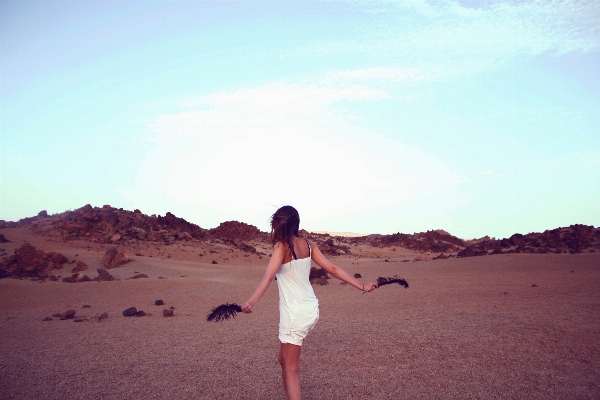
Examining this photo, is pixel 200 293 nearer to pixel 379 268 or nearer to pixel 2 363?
pixel 2 363

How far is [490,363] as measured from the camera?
6289 millimetres

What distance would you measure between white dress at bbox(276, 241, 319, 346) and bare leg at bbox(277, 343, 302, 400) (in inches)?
2.7

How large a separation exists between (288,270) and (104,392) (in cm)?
252

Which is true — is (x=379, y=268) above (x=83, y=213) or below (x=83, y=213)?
below

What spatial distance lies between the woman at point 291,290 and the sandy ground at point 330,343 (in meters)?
1.02

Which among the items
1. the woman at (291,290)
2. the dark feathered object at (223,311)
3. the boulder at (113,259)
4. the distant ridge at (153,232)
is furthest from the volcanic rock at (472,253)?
the dark feathered object at (223,311)

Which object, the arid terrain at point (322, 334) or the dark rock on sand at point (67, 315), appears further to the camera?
the dark rock on sand at point (67, 315)

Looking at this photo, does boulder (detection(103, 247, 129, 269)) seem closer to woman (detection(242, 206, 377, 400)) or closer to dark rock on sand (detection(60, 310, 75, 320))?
dark rock on sand (detection(60, 310, 75, 320))

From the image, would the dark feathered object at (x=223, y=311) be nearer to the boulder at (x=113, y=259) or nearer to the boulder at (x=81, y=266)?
the boulder at (x=81, y=266)

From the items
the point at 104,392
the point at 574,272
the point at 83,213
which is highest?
the point at 83,213

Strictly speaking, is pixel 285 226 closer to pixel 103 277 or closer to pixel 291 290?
pixel 291 290

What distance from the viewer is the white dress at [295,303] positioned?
453 cm

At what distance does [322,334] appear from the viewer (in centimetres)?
832

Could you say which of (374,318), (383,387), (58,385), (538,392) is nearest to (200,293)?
(374,318)
